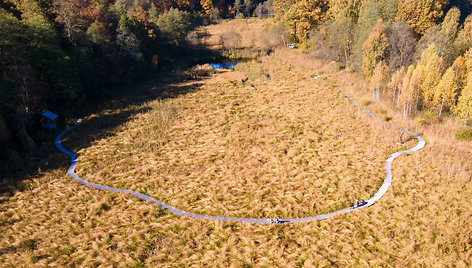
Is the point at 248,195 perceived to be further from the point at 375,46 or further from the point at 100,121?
the point at 375,46

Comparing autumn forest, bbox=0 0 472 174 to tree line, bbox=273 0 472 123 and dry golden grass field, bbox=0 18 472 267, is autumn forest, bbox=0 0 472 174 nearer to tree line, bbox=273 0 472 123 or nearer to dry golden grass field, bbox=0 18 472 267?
tree line, bbox=273 0 472 123

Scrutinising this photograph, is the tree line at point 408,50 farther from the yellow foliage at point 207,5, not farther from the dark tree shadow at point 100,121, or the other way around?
the yellow foliage at point 207,5

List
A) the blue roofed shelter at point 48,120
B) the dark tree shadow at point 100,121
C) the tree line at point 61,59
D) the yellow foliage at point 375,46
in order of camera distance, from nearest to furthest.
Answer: the dark tree shadow at point 100,121
the tree line at point 61,59
the blue roofed shelter at point 48,120
the yellow foliage at point 375,46

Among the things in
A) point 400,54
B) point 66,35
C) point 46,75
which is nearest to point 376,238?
point 400,54

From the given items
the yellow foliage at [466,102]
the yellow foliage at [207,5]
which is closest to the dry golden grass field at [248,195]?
the yellow foliage at [466,102]

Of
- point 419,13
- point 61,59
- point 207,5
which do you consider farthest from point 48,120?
point 207,5

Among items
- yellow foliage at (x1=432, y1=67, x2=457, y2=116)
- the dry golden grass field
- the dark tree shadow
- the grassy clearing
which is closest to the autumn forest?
yellow foliage at (x1=432, y1=67, x2=457, y2=116)

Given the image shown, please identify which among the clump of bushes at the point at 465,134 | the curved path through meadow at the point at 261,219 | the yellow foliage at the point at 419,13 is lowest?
the curved path through meadow at the point at 261,219
